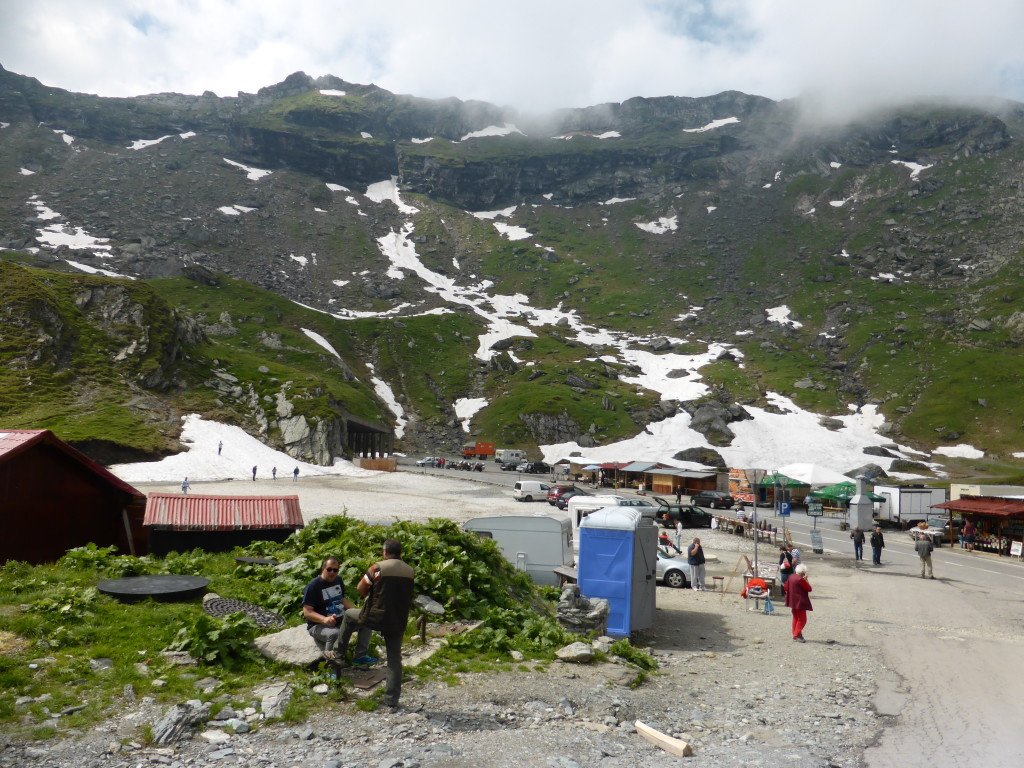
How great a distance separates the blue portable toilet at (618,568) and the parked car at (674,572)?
8.52 metres

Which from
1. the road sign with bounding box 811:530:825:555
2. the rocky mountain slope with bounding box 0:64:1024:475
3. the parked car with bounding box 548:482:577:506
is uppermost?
the rocky mountain slope with bounding box 0:64:1024:475

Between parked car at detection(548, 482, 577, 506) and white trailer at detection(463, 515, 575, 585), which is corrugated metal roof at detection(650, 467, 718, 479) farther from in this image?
white trailer at detection(463, 515, 575, 585)

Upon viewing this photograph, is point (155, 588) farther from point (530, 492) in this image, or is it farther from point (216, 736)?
point (530, 492)

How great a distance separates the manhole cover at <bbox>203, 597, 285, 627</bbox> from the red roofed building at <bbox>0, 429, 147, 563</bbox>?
6.17 metres

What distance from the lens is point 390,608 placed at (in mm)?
8109

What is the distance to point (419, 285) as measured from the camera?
Result: 577ft

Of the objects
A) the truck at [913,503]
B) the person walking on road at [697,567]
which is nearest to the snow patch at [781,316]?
the truck at [913,503]

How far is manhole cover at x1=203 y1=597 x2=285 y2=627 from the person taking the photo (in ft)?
34.2

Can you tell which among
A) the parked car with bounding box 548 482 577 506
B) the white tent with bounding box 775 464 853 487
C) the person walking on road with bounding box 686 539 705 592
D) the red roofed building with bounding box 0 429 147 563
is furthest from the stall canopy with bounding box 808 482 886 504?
the red roofed building with bounding box 0 429 147 563

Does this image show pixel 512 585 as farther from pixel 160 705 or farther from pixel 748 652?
pixel 160 705

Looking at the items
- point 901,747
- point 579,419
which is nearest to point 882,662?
point 901,747

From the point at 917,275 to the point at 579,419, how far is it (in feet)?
367

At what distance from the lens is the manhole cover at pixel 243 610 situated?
10.4 meters

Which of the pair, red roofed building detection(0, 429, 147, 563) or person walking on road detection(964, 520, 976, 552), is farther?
person walking on road detection(964, 520, 976, 552)
